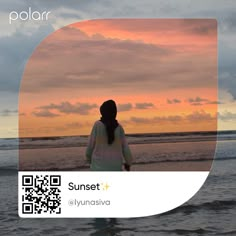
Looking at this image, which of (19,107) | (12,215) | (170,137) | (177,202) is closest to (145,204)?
(177,202)

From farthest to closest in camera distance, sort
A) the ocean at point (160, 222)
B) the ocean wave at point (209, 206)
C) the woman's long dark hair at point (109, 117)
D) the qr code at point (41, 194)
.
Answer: the ocean wave at point (209, 206) → the ocean at point (160, 222) → the woman's long dark hair at point (109, 117) → the qr code at point (41, 194)

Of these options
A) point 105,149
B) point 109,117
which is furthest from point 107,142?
point 109,117

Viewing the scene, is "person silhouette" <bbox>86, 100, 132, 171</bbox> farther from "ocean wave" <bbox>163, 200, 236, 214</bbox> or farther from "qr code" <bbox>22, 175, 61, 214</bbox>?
"ocean wave" <bbox>163, 200, 236, 214</bbox>

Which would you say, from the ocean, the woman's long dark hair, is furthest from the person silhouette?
the ocean

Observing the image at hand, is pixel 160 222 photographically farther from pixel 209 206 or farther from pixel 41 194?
pixel 41 194

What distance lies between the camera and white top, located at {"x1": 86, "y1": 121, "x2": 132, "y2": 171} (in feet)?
11.7

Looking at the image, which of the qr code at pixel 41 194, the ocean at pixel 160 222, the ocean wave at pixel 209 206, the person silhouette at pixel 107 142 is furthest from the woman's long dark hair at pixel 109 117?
the ocean wave at pixel 209 206

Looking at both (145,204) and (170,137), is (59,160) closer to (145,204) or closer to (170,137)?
(170,137)

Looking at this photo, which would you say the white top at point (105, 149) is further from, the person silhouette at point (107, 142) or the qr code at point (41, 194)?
the qr code at point (41, 194)

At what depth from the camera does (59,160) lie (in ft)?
30.0

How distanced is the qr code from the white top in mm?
383

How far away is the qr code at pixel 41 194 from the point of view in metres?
3.33

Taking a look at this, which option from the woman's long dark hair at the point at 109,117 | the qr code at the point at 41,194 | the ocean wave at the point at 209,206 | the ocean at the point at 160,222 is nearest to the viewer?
the qr code at the point at 41,194

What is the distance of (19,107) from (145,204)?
4.42 feet
